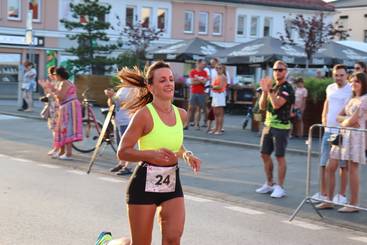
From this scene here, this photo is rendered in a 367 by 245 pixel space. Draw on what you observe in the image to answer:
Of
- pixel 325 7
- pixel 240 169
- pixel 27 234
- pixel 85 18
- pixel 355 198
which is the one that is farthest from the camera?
pixel 325 7

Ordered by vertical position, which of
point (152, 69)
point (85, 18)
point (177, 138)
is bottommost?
point (177, 138)

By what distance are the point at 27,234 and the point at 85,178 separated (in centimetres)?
393

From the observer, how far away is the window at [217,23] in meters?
52.1

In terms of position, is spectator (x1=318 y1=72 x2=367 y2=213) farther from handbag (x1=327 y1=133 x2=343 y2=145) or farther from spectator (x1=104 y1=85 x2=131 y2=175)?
spectator (x1=104 y1=85 x2=131 y2=175)

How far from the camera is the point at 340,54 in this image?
2467cm

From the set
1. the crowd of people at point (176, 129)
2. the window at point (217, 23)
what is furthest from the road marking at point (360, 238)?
the window at point (217, 23)

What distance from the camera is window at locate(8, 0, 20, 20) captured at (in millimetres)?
43031

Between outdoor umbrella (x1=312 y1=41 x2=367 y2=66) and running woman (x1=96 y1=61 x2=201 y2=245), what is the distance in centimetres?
2040

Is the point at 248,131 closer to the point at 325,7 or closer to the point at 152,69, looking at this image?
the point at 152,69

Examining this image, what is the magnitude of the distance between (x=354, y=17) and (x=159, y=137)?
206 feet

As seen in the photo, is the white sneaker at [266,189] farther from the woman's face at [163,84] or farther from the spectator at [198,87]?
the spectator at [198,87]

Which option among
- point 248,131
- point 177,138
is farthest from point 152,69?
point 248,131

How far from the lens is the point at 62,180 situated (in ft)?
34.0

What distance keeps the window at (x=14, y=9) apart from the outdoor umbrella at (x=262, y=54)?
2187 centimetres
